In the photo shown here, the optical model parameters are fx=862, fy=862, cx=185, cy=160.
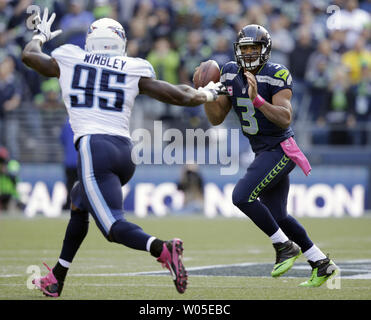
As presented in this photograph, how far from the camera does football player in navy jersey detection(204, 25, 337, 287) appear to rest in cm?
607

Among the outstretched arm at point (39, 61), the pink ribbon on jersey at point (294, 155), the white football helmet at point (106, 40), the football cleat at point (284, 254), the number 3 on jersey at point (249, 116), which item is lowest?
the football cleat at point (284, 254)

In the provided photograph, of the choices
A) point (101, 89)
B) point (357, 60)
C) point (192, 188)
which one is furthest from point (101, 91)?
point (357, 60)

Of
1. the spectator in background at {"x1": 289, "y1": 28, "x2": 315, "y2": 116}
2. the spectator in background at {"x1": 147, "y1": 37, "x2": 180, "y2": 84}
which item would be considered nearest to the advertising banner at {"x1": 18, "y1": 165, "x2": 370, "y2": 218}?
the spectator in background at {"x1": 147, "y1": 37, "x2": 180, "y2": 84}

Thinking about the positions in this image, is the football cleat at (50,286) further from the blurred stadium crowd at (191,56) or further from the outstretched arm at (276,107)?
the blurred stadium crowd at (191,56)

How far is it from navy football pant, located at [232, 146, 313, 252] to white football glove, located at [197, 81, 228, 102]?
56 centimetres

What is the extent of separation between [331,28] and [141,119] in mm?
4399

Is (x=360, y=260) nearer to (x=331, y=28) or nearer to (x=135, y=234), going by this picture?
(x=135, y=234)

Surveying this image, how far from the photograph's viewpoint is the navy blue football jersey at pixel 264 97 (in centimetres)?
623

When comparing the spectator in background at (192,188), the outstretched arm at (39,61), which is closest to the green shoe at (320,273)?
the outstretched arm at (39,61)

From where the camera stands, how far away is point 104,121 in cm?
530

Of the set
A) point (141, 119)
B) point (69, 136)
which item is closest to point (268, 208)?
point (69, 136)

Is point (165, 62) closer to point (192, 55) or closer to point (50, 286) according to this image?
point (192, 55)

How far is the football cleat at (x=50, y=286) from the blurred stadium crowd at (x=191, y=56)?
→ 29.5 ft

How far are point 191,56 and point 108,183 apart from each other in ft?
33.9
